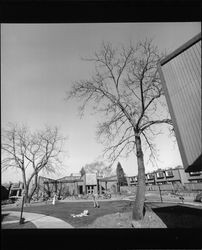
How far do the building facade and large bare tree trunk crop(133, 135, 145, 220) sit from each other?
554cm

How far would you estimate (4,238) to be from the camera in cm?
259

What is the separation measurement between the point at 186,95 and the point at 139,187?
6935mm

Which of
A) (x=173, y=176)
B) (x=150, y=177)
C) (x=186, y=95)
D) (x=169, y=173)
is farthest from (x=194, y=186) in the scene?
(x=186, y=95)

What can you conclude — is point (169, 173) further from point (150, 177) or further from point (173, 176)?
point (150, 177)

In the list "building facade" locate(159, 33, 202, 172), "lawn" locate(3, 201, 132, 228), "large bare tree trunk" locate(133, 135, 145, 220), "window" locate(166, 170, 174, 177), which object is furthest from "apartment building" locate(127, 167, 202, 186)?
"building facade" locate(159, 33, 202, 172)

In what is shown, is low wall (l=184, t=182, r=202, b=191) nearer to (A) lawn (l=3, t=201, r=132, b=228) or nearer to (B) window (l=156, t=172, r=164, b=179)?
(B) window (l=156, t=172, r=164, b=179)

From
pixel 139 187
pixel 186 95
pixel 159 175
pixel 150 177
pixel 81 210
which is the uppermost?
pixel 186 95

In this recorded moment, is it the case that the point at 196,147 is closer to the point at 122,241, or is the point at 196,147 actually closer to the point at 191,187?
the point at 122,241

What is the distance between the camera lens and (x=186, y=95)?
3.85 meters

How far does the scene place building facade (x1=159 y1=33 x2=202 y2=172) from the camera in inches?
142

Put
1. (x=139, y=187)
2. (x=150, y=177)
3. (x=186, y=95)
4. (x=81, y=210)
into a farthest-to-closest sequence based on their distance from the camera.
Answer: (x=150, y=177) → (x=81, y=210) → (x=139, y=187) → (x=186, y=95)

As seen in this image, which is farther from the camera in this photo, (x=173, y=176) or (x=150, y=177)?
(x=150, y=177)
